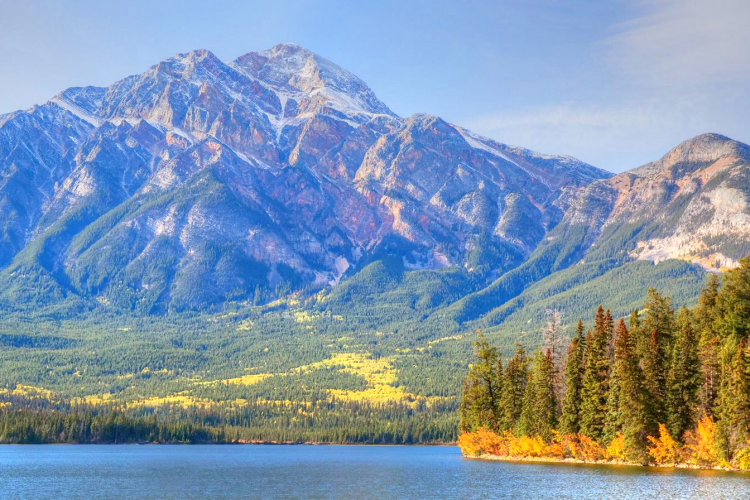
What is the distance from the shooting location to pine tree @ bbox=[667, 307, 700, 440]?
128875mm

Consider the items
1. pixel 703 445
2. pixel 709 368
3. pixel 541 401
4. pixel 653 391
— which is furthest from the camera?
pixel 541 401

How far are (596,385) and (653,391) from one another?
10.4 m

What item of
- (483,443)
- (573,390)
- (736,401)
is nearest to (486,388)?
(483,443)

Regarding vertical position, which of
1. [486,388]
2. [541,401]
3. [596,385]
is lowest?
[541,401]

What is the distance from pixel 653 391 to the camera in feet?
433

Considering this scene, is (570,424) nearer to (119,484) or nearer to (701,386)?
(701,386)

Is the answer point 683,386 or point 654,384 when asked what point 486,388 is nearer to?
point 654,384

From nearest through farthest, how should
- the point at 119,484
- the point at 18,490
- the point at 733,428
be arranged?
1. the point at 733,428
2. the point at 18,490
3. the point at 119,484

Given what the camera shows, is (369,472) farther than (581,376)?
Yes

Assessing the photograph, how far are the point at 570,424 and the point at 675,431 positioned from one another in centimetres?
2101

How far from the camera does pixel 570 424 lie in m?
149

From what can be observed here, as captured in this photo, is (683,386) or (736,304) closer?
(683,386)

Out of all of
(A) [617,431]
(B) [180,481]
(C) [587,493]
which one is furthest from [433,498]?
(B) [180,481]

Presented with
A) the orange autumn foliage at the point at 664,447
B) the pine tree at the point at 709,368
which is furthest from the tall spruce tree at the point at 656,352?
the pine tree at the point at 709,368
